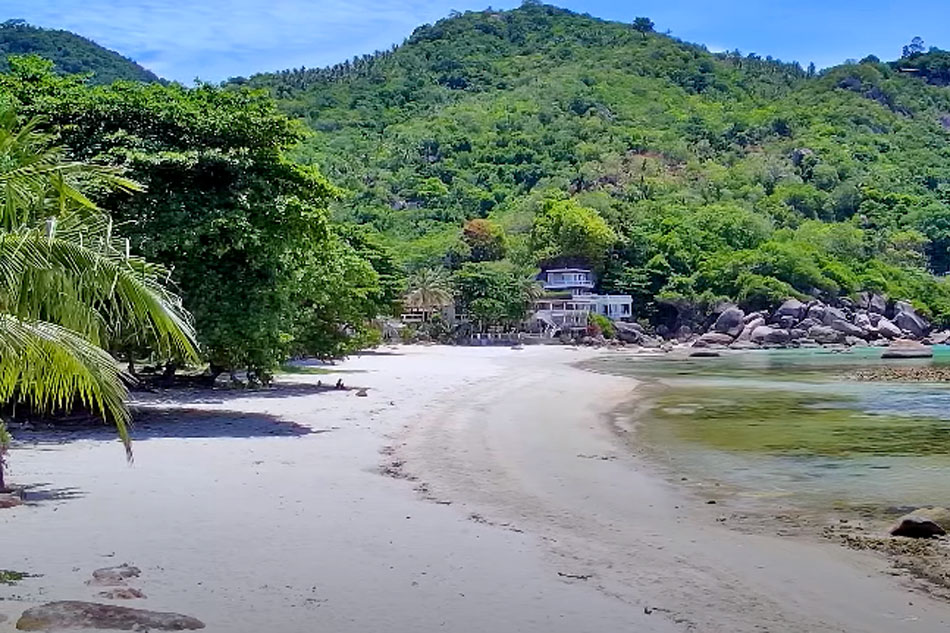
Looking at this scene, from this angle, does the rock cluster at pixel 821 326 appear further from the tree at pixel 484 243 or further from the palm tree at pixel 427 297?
the tree at pixel 484 243

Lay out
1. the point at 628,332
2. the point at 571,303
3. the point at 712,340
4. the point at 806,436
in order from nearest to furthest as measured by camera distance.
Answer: the point at 806,436
the point at 712,340
the point at 628,332
the point at 571,303

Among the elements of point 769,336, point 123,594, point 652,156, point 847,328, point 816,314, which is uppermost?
point 652,156

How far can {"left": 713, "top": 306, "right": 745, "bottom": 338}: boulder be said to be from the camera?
92169 millimetres

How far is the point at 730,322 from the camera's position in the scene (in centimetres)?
9256

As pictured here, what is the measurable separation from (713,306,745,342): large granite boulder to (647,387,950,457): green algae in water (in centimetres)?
5908

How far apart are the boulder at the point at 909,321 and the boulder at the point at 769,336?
51.0 feet

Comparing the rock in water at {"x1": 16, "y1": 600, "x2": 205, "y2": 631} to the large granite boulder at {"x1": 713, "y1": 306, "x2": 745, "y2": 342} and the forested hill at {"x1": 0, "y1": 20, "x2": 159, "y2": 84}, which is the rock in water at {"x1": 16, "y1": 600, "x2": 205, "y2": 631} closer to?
the large granite boulder at {"x1": 713, "y1": 306, "x2": 745, "y2": 342}

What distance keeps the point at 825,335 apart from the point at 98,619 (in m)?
90.5

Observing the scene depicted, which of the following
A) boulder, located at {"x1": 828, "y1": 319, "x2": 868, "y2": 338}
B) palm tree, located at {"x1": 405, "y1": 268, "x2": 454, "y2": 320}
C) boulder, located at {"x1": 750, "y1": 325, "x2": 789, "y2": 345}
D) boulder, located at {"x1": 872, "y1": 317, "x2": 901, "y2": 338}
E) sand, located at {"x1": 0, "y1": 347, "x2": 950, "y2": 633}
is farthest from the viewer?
boulder, located at {"x1": 872, "y1": 317, "x2": 901, "y2": 338}

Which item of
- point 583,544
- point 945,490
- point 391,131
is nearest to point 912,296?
point 391,131

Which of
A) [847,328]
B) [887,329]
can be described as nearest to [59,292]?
[847,328]

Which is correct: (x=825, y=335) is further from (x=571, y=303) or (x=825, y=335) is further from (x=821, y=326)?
(x=571, y=303)

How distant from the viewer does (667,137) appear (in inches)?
5733

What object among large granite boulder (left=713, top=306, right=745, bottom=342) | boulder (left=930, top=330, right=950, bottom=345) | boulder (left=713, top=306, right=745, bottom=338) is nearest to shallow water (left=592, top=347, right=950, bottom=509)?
large granite boulder (left=713, top=306, right=745, bottom=342)
